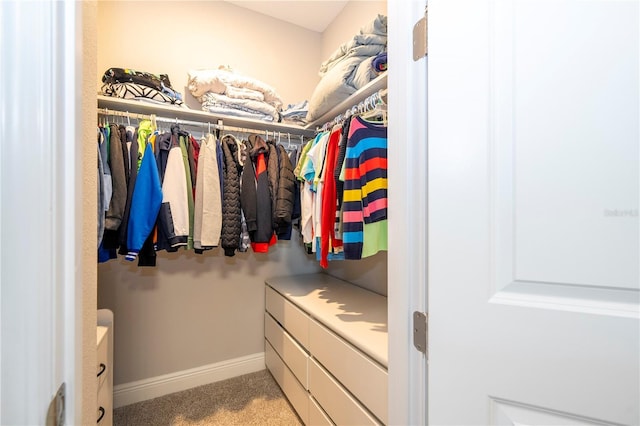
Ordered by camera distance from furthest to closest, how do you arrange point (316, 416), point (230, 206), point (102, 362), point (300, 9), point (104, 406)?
point (300, 9) → point (230, 206) → point (316, 416) → point (104, 406) → point (102, 362)

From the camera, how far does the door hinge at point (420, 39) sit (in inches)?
25.7

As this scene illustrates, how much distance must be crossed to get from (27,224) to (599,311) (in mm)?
908

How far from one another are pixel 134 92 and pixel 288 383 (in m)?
2.05

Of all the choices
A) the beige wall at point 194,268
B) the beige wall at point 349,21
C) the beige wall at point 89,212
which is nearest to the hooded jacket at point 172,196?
the beige wall at point 194,268

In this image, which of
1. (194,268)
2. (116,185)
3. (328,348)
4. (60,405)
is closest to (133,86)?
(116,185)

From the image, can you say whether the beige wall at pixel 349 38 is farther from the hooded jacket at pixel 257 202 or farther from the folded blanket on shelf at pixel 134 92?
the folded blanket on shelf at pixel 134 92

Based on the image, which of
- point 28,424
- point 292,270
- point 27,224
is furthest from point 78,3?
point 292,270

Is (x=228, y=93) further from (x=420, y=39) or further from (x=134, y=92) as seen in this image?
(x=420, y=39)

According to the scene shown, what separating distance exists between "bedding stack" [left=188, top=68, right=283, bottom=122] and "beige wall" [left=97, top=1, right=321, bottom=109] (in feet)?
0.89

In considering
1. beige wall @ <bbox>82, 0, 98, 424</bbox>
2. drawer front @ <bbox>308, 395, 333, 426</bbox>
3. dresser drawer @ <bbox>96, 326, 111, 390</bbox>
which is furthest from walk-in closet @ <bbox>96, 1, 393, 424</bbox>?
beige wall @ <bbox>82, 0, 98, 424</bbox>

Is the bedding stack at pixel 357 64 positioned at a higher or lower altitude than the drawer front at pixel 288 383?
higher

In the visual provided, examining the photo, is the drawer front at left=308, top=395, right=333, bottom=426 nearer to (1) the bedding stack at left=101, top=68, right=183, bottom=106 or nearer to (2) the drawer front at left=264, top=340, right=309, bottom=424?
(2) the drawer front at left=264, top=340, right=309, bottom=424

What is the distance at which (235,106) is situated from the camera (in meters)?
1.80

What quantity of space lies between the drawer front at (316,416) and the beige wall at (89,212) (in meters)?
1.03
